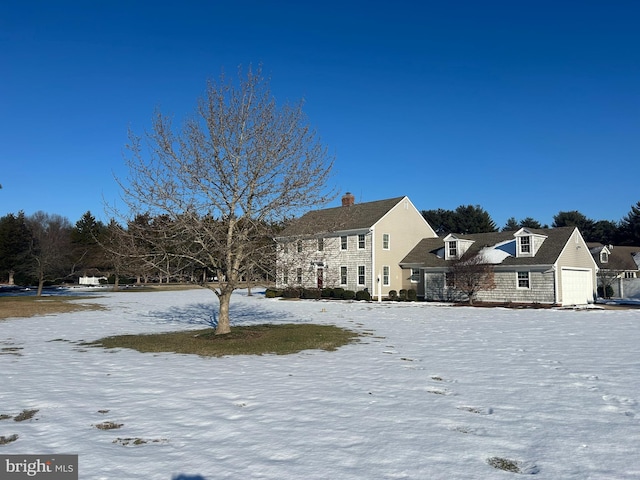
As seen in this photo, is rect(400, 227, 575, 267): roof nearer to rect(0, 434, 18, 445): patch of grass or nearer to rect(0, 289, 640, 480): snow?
rect(0, 289, 640, 480): snow

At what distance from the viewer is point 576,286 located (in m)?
31.0

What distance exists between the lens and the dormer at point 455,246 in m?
33.8

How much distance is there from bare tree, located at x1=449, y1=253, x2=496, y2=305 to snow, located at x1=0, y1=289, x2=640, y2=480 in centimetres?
1708

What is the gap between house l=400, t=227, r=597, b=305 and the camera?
29281 mm

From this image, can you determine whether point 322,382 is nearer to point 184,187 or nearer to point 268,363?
A: point 268,363

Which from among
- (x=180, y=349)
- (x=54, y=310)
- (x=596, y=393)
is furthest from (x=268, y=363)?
(x=54, y=310)

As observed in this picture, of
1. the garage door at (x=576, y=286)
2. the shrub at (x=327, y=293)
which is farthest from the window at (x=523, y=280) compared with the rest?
the shrub at (x=327, y=293)

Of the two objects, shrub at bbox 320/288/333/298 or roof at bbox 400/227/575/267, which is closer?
roof at bbox 400/227/575/267

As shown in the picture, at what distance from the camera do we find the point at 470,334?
15.5 m

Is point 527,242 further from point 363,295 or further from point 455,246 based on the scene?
point 363,295

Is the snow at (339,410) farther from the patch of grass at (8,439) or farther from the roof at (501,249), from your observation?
the roof at (501,249)

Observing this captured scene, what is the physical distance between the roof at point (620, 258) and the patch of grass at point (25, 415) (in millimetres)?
44743

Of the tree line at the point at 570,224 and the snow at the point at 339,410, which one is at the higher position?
the tree line at the point at 570,224

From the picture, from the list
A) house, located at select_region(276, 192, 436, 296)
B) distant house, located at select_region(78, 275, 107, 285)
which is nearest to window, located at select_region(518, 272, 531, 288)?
house, located at select_region(276, 192, 436, 296)
